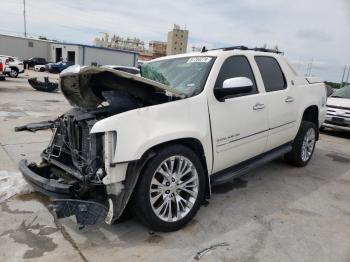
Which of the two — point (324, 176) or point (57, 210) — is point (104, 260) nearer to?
point (57, 210)

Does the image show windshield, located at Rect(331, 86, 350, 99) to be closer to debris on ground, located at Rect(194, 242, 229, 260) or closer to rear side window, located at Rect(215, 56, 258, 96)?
rear side window, located at Rect(215, 56, 258, 96)

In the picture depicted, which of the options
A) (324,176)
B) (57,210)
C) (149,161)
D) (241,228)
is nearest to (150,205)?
(149,161)

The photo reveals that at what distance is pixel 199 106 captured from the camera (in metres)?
3.42

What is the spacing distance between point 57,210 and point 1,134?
186 inches

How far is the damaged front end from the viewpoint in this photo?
291 centimetres

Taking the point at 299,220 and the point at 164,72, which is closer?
the point at 299,220

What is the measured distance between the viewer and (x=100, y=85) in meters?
3.60

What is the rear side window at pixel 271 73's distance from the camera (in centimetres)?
450

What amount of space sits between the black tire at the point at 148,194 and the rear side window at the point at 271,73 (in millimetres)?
1774

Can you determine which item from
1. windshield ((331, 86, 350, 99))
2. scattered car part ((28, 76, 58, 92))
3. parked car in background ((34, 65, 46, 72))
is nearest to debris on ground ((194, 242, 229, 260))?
windshield ((331, 86, 350, 99))

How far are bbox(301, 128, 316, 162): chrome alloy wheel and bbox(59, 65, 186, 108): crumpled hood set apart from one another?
10.0 ft

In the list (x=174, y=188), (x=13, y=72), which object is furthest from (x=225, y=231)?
(x=13, y=72)

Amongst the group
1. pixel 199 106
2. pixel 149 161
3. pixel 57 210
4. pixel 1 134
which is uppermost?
pixel 199 106

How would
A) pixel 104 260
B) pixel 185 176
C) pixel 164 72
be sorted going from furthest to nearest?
1. pixel 164 72
2. pixel 185 176
3. pixel 104 260
